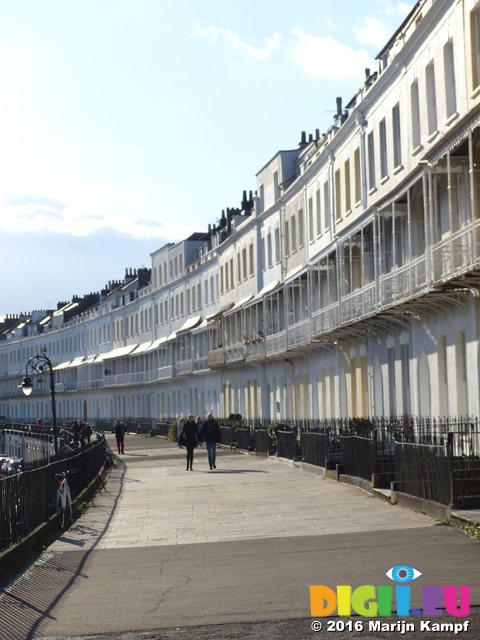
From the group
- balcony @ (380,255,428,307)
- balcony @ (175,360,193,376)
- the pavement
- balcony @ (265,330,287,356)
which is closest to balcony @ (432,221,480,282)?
balcony @ (380,255,428,307)

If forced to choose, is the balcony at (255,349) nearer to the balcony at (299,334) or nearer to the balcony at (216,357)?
the balcony at (299,334)

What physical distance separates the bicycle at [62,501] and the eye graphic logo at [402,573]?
23.3ft

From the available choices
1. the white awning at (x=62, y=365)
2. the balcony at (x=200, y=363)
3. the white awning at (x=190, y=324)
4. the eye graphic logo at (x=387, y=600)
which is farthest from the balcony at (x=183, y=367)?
the eye graphic logo at (x=387, y=600)

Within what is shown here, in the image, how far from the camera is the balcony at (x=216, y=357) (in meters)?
54.1

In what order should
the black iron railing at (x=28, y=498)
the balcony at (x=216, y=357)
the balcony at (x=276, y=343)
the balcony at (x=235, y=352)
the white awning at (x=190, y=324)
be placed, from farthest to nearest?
the white awning at (x=190, y=324) < the balcony at (x=216, y=357) < the balcony at (x=235, y=352) < the balcony at (x=276, y=343) < the black iron railing at (x=28, y=498)

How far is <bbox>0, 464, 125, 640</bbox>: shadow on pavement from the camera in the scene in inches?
345

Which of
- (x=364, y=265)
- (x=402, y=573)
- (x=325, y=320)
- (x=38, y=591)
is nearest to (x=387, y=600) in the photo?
(x=402, y=573)

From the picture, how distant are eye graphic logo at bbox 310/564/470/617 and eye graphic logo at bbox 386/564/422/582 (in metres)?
0.05

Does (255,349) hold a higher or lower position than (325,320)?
lower

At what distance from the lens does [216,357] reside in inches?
2188

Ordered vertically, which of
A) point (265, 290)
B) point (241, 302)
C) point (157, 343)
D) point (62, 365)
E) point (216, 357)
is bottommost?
point (216, 357)

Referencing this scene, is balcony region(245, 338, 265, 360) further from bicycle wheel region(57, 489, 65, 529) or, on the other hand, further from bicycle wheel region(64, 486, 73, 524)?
bicycle wheel region(57, 489, 65, 529)

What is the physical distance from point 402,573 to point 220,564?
7.82 feet

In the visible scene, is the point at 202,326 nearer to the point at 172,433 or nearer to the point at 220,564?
the point at 172,433
